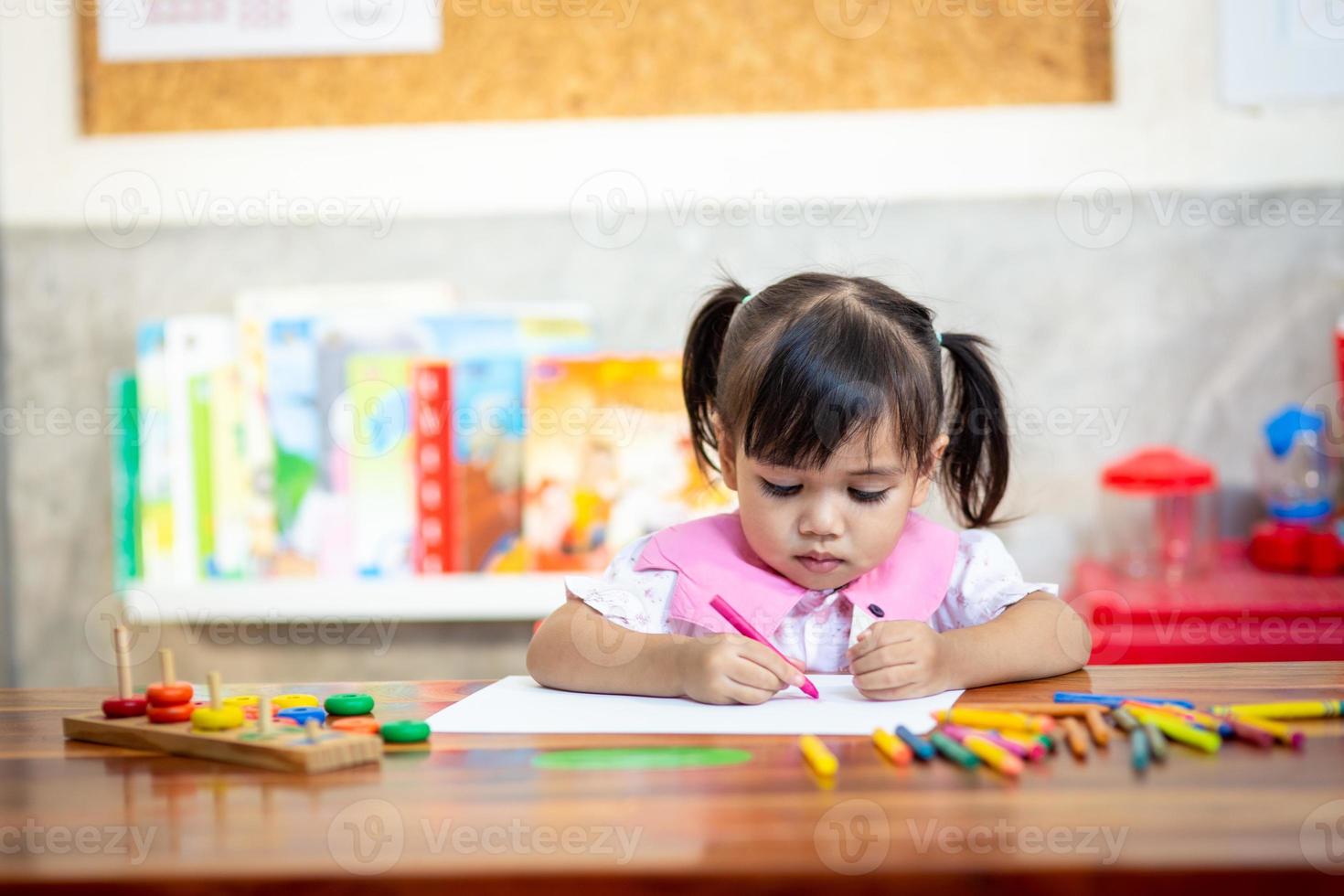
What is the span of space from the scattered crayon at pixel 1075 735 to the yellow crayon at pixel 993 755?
0.05m

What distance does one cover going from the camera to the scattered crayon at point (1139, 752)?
2.31 feet

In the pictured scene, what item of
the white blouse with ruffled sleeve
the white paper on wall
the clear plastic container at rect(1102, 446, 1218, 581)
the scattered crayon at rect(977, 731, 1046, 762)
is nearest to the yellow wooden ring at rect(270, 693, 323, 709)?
the white blouse with ruffled sleeve

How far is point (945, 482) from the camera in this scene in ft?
4.20

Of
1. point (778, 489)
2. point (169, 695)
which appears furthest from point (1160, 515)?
point (169, 695)

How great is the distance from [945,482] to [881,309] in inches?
8.5

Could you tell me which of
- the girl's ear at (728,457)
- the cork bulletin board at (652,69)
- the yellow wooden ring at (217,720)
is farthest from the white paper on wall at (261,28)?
the yellow wooden ring at (217,720)

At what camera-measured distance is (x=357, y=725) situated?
33.3 inches

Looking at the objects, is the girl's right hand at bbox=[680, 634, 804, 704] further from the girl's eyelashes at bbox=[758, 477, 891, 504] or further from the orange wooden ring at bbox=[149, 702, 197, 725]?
the orange wooden ring at bbox=[149, 702, 197, 725]

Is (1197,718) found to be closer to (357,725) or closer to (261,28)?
(357,725)

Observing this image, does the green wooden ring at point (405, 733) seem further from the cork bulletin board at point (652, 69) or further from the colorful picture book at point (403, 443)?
the cork bulletin board at point (652, 69)

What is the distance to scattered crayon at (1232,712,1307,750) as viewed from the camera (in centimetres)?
74

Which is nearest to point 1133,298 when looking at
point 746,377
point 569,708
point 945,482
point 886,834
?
point 945,482

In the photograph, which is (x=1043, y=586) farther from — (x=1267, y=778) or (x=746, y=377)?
(x=1267, y=778)

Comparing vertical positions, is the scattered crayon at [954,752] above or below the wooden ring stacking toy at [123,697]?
below
